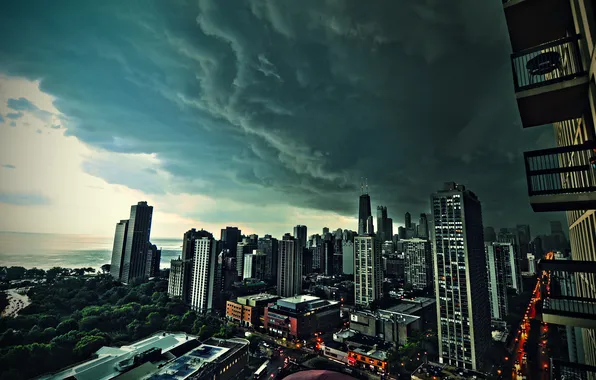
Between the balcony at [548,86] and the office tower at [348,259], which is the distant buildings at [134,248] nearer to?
the office tower at [348,259]

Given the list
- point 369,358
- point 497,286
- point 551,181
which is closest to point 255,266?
point 369,358

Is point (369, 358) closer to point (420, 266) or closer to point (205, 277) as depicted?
point (205, 277)

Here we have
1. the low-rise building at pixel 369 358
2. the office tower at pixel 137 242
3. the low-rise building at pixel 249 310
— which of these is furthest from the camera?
the office tower at pixel 137 242

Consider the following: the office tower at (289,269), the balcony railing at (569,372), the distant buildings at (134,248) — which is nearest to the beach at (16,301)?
the distant buildings at (134,248)

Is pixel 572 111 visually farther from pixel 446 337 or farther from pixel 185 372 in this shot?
pixel 446 337

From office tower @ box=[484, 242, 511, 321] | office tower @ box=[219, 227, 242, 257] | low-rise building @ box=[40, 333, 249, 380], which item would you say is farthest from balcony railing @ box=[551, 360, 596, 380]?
office tower @ box=[219, 227, 242, 257]

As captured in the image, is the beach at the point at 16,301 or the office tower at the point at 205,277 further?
the office tower at the point at 205,277

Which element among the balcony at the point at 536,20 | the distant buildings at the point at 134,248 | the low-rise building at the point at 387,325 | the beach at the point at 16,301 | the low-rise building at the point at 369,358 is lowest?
the low-rise building at the point at 369,358
